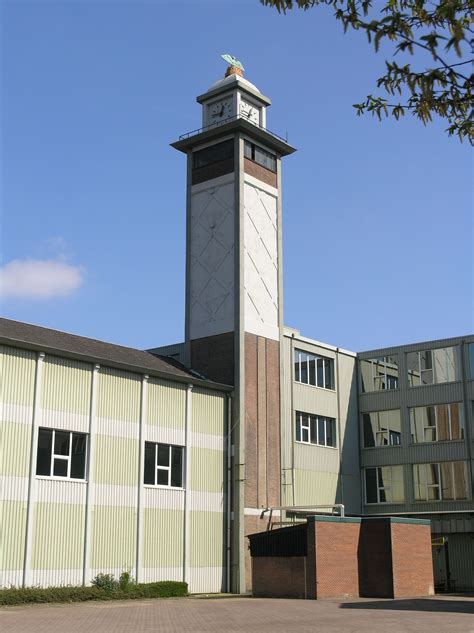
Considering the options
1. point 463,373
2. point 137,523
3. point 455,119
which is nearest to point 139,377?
point 137,523

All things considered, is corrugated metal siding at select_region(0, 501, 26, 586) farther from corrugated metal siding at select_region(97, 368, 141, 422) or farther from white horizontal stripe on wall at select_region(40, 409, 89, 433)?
corrugated metal siding at select_region(97, 368, 141, 422)

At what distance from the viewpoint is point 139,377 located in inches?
1400

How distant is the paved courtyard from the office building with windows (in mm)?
4498

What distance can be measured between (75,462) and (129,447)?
280 cm

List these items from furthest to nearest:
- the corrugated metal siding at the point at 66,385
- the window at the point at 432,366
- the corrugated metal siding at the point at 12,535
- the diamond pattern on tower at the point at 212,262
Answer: the window at the point at 432,366 < the diamond pattern on tower at the point at 212,262 < the corrugated metal siding at the point at 66,385 < the corrugated metal siding at the point at 12,535

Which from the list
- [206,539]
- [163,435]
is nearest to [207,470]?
[206,539]

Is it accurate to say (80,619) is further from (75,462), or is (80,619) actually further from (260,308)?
(260,308)

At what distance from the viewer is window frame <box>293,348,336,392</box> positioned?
45.1 meters

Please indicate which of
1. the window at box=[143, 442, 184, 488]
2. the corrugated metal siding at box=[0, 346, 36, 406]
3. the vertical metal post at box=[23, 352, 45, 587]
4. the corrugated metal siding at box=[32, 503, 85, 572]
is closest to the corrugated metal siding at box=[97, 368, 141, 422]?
the window at box=[143, 442, 184, 488]

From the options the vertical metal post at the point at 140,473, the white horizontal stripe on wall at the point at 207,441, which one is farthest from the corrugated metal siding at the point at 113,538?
the white horizontal stripe on wall at the point at 207,441

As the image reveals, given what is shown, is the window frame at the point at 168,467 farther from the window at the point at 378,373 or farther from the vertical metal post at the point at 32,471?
the window at the point at 378,373

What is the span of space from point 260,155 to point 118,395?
57.9ft

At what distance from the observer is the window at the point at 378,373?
→ 49156mm

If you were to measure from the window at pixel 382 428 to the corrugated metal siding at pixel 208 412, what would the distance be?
12492 mm
